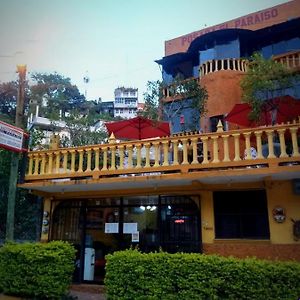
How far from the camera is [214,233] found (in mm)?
8344

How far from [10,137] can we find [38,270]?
3039 mm

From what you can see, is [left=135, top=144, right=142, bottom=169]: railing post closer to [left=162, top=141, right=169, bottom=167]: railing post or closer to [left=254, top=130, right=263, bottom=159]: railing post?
[left=162, top=141, right=169, bottom=167]: railing post

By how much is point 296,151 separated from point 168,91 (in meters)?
6.76

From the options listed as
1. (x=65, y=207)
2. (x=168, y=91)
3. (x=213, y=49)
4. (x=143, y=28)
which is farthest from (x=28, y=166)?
(x=213, y=49)

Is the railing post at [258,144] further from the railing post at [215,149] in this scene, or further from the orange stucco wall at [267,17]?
the orange stucco wall at [267,17]

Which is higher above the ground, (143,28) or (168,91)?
(168,91)

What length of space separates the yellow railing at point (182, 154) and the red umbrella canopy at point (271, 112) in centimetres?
180

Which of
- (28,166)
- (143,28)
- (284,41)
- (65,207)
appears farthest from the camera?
(284,41)

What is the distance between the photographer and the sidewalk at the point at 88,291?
8.36 meters

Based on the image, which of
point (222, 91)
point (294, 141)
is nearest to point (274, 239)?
point (294, 141)

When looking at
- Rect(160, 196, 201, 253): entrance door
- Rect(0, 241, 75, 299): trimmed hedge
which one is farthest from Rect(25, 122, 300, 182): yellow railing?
Rect(0, 241, 75, 299): trimmed hedge

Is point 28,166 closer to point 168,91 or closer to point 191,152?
Answer: point 191,152

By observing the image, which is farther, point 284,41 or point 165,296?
point 284,41

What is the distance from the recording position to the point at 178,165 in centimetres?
793
